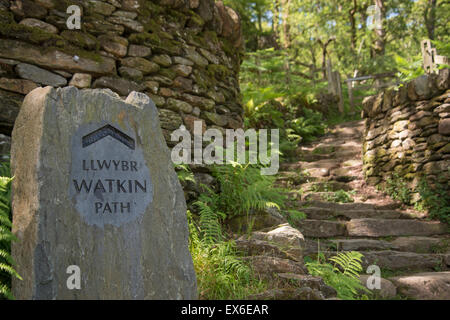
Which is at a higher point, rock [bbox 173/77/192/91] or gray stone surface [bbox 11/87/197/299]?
rock [bbox 173/77/192/91]

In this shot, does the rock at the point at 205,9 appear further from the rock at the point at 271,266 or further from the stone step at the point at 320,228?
the rock at the point at 271,266

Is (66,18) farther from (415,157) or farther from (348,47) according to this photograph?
(348,47)

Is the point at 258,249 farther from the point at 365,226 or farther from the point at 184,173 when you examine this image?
Result: the point at 365,226

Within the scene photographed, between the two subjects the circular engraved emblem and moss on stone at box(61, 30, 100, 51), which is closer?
the circular engraved emblem

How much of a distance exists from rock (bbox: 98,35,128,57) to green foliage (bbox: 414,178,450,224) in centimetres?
512

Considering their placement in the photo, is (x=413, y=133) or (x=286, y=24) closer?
(x=413, y=133)

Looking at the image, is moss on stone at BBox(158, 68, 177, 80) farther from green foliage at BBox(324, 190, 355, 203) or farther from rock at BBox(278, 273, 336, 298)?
green foliage at BBox(324, 190, 355, 203)

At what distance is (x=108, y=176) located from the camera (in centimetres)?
213

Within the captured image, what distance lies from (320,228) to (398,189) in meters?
2.15

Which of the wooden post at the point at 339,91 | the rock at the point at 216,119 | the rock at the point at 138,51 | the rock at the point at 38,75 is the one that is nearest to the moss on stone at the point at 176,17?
the rock at the point at 138,51

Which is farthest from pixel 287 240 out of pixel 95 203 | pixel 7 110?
pixel 7 110

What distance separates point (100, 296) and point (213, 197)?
2362 mm

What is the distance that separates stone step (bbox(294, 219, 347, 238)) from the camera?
4.81m

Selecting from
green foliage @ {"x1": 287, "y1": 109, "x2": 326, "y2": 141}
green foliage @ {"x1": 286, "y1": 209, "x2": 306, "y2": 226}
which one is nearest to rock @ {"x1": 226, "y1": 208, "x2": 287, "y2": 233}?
green foliage @ {"x1": 286, "y1": 209, "x2": 306, "y2": 226}
